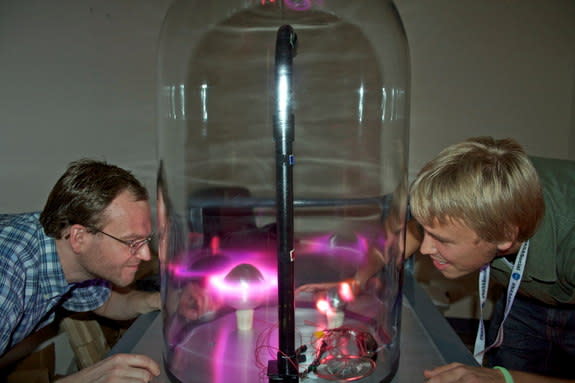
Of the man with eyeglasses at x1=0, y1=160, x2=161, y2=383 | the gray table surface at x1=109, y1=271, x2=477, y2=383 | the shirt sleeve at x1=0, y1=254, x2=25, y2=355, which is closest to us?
the gray table surface at x1=109, y1=271, x2=477, y2=383

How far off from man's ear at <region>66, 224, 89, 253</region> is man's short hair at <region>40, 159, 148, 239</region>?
1 centimetres

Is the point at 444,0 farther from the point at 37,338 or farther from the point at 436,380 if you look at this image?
the point at 37,338

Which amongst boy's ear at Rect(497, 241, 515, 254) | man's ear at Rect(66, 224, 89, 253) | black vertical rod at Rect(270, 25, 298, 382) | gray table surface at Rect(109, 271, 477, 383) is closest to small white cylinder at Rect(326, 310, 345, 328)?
gray table surface at Rect(109, 271, 477, 383)

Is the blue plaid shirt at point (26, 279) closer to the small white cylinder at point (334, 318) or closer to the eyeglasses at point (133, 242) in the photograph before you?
the eyeglasses at point (133, 242)

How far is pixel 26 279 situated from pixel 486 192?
3.36ft

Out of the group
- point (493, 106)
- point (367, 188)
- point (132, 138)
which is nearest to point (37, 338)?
point (132, 138)

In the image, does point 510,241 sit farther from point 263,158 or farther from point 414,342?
point 263,158

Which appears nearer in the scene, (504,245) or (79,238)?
(504,245)

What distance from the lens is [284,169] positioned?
1.94 feet

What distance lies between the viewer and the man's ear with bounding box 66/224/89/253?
1037 mm

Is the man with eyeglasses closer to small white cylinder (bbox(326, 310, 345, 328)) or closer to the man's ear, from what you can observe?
the man's ear

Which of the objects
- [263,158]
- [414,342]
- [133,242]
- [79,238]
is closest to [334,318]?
[414,342]

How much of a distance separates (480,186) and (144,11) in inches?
72.6

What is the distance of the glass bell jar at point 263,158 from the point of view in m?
0.82
